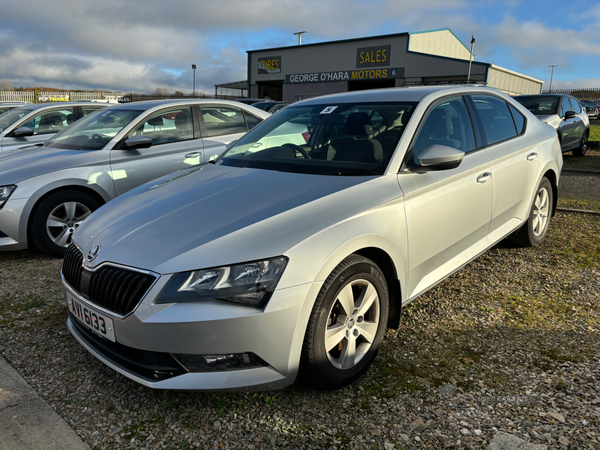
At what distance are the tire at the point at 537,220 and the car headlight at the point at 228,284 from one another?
11.1 feet

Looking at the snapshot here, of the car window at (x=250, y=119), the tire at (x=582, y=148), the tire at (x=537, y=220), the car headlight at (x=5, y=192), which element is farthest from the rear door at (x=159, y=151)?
the tire at (x=582, y=148)

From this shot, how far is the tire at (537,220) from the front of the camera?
15.2 ft

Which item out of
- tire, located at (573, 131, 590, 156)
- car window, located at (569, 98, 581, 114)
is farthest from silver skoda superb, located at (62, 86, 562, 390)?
tire, located at (573, 131, 590, 156)

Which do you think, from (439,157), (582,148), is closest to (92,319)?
(439,157)

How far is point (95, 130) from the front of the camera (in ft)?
18.8

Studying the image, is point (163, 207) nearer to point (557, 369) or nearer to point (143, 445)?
point (143, 445)

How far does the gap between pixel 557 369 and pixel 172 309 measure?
7.29 feet

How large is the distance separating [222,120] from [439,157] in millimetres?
3972

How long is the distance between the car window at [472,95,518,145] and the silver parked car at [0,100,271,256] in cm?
329

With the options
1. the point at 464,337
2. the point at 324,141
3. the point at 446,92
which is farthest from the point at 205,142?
the point at 464,337

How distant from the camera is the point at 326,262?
2.26 metres

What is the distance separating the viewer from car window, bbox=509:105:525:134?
14.3ft

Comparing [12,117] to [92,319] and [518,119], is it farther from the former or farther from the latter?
[518,119]

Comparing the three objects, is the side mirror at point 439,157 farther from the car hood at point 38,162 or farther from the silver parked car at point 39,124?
the silver parked car at point 39,124
